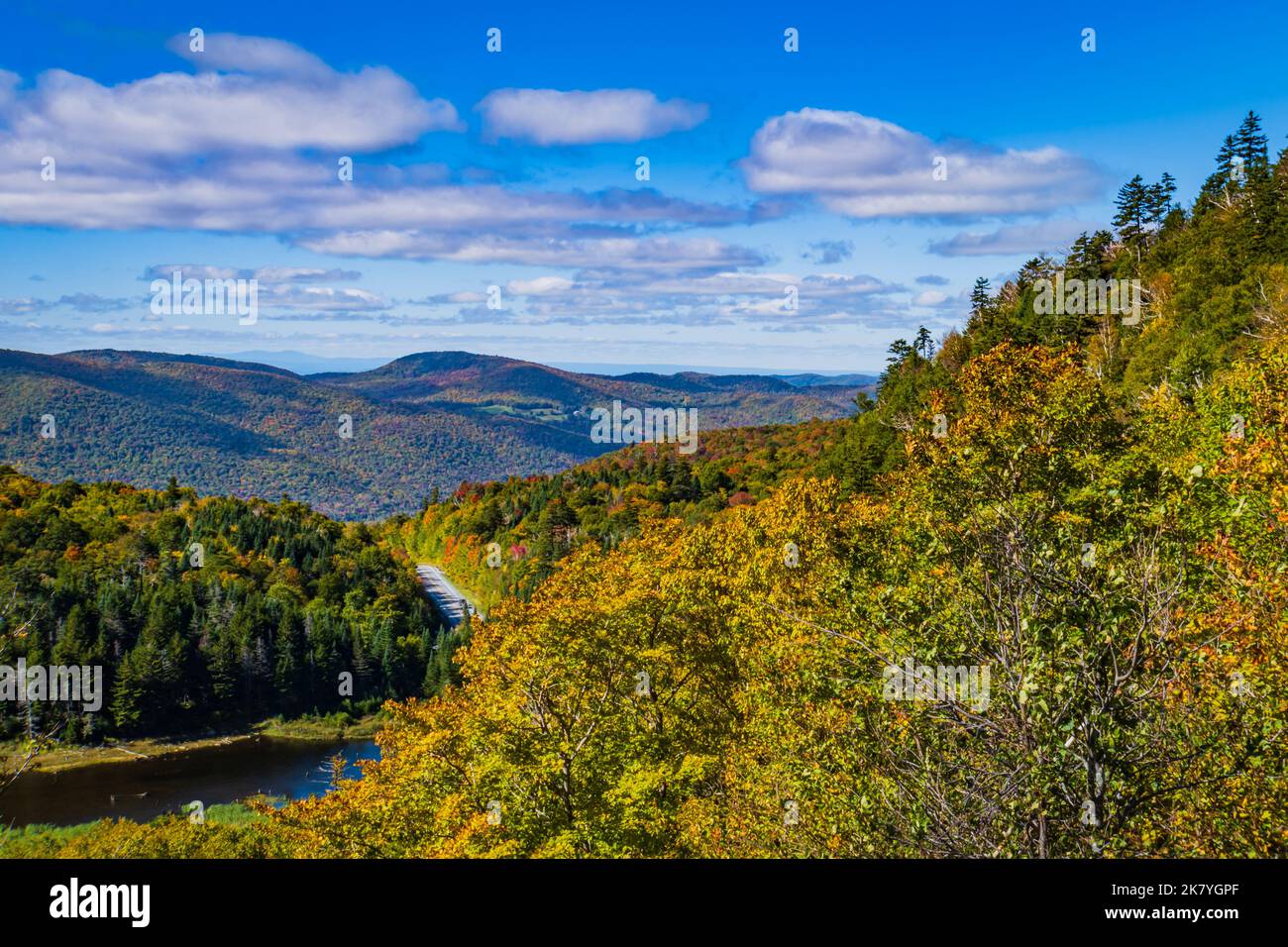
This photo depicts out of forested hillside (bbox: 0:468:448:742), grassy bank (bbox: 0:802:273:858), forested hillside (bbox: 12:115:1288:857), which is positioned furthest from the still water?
forested hillside (bbox: 12:115:1288:857)

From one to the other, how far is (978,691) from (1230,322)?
50.8 m

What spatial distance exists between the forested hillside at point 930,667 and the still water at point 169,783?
149ft

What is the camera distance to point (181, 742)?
112 m

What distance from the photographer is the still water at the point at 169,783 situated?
8294cm

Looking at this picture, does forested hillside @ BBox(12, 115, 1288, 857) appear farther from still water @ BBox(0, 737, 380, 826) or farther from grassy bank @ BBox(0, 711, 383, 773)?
grassy bank @ BBox(0, 711, 383, 773)

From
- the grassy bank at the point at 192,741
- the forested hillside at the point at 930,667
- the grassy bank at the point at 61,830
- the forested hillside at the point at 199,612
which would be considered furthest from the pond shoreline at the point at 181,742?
the forested hillside at the point at 930,667

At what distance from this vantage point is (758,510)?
3016cm

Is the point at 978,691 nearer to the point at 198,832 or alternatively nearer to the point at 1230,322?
the point at 198,832

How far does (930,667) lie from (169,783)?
10041 centimetres

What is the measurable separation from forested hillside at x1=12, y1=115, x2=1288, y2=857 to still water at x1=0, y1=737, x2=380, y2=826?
149 ft

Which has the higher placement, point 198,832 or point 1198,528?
point 1198,528

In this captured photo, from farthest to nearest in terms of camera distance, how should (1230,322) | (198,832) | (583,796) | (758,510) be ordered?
(1230,322) → (198,832) → (758,510) → (583,796)
